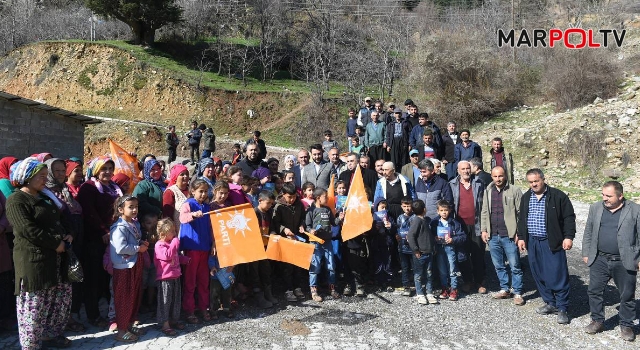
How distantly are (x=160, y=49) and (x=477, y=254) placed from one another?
3527 cm

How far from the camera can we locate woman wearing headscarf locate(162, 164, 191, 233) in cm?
594

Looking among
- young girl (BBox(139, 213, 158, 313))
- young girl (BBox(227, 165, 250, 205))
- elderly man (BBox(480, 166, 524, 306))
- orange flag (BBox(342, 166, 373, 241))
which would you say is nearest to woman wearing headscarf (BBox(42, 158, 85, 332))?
young girl (BBox(139, 213, 158, 313))

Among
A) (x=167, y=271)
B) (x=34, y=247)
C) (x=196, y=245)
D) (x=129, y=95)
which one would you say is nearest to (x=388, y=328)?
(x=196, y=245)

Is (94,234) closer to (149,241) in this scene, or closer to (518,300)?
(149,241)

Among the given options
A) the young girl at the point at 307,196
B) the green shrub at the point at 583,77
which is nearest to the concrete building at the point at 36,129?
the young girl at the point at 307,196

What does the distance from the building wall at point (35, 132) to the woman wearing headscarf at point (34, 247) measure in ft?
33.0

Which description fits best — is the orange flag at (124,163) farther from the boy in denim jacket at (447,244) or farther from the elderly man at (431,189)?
the boy in denim jacket at (447,244)

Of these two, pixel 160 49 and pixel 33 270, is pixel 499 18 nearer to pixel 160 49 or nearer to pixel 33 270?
pixel 160 49

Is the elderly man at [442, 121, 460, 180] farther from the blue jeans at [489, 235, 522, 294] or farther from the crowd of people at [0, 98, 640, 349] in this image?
the blue jeans at [489, 235, 522, 294]

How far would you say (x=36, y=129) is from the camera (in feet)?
46.9

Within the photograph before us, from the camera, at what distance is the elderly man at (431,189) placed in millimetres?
6938

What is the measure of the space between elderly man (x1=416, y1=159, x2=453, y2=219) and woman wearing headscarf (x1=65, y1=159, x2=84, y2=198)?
4.75 metres

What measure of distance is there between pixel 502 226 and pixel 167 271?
4517 millimetres

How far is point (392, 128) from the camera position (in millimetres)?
10508
